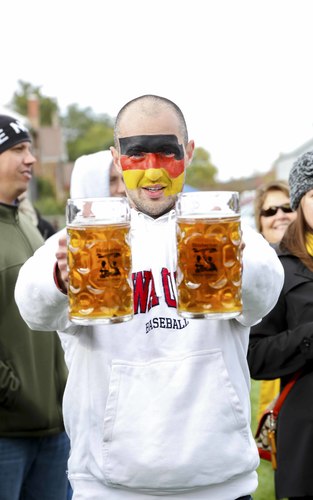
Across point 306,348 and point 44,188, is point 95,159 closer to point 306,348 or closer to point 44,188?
point 306,348

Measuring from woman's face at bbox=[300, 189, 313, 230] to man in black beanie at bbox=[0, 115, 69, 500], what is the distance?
1.33 meters

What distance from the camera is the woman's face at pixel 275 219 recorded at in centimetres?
596

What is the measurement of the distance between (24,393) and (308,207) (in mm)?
1565

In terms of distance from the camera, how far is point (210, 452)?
2469 millimetres

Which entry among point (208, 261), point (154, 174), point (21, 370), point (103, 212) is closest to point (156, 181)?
point (154, 174)

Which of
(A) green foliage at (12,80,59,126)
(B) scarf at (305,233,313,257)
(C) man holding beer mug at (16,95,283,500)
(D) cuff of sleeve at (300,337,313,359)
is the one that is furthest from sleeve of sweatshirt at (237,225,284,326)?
(A) green foliage at (12,80,59,126)

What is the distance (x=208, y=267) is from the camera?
2076 mm

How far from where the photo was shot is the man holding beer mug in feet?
8.03

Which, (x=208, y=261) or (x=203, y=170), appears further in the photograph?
(x=203, y=170)

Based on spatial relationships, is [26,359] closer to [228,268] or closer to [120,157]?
[120,157]

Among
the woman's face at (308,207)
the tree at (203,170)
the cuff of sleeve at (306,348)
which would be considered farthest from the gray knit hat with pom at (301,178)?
the tree at (203,170)

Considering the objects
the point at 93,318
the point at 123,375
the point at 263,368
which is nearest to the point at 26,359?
the point at 263,368

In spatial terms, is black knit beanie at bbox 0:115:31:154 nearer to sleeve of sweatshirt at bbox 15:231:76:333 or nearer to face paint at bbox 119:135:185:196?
face paint at bbox 119:135:185:196

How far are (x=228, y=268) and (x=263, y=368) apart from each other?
1.66m
